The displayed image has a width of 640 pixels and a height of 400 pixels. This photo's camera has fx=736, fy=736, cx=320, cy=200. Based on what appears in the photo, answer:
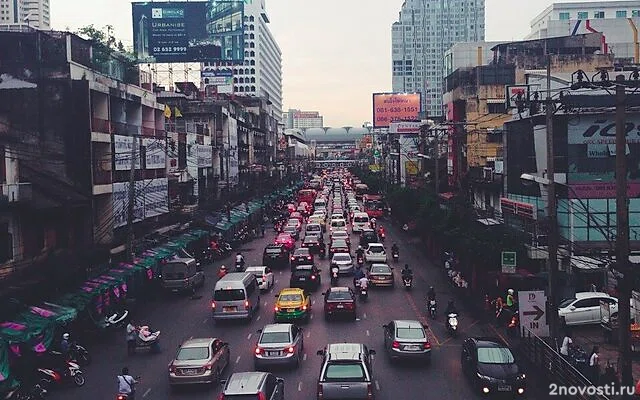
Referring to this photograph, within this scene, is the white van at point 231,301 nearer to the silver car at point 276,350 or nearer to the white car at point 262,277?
the silver car at point 276,350

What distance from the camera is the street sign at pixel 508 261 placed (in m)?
26.6

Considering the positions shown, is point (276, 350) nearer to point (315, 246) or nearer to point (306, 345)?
point (306, 345)

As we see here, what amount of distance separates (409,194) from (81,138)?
1215 inches

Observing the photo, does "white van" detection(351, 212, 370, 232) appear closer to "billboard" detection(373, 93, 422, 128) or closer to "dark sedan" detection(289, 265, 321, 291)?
"dark sedan" detection(289, 265, 321, 291)

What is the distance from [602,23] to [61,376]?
7878 centimetres

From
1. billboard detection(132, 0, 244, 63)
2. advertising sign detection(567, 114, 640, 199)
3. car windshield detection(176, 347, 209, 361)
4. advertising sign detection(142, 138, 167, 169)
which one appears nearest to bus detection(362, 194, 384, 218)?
billboard detection(132, 0, 244, 63)

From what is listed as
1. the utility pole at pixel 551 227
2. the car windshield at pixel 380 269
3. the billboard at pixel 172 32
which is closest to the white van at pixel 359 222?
the billboard at pixel 172 32

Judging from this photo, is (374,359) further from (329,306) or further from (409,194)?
(409,194)

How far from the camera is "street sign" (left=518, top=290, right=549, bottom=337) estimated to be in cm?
2072

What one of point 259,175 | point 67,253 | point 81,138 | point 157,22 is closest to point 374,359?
point 67,253

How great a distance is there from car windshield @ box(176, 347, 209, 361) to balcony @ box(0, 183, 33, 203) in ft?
32.2

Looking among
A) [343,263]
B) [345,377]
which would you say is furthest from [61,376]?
[343,263]

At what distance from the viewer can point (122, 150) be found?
35.8m

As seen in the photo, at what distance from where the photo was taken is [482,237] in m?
31.4
